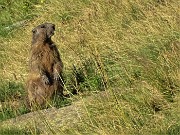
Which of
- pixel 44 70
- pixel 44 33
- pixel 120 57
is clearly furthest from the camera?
pixel 44 33

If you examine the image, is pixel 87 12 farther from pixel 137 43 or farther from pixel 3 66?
pixel 137 43

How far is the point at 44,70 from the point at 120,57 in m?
1.02

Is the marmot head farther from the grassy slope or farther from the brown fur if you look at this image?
the grassy slope

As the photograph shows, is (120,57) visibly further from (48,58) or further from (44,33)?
(44,33)

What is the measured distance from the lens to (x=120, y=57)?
7.15 m

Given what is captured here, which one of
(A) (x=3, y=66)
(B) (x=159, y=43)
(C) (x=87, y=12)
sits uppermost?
(B) (x=159, y=43)

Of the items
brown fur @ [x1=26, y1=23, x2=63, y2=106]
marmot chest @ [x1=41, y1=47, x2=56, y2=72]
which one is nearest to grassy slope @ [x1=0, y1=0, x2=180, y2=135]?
brown fur @ [x1=26, y1=23, x2=63, y2=106]

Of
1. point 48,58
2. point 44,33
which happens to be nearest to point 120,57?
point 48,58

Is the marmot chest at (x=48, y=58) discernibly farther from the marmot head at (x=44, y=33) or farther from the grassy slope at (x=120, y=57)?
the grassy slope at (x=120, y=57)

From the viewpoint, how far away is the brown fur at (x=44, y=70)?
7.21 meters

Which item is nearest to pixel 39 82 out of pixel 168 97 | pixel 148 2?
pixel 168 97

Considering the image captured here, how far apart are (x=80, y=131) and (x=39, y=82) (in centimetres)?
242

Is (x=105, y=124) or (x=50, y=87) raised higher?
(x=105, y=124)

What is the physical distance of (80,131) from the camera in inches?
197
